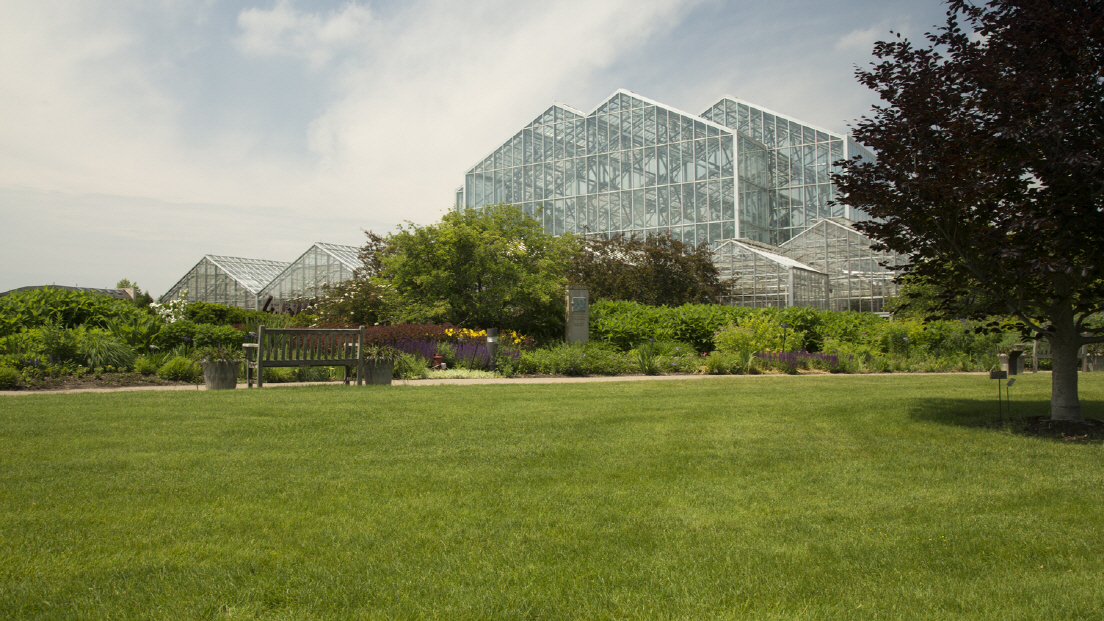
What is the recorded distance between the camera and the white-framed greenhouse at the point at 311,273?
3409 centimetres

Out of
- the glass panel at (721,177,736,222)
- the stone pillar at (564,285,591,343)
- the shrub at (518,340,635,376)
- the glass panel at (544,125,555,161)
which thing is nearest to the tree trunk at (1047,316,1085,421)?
the shrub at (518,340,635,376)

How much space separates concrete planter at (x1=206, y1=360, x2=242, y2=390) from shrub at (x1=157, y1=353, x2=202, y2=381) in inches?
59.1

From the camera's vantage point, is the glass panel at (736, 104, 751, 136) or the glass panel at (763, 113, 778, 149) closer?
the glass panel at (763, 113, 778, 149)

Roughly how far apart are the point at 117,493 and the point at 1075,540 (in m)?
5.04

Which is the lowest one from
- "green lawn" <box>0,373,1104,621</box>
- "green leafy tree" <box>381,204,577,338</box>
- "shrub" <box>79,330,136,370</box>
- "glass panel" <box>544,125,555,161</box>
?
"green lawn" <box>0,373,1104,621</box>

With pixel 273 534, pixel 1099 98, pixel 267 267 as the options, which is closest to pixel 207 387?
pixel 273 534

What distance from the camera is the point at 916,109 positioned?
683 cm

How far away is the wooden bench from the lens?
34.7 ft

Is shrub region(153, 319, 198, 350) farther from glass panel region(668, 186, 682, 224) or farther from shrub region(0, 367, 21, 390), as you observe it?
glass panel region(668, 186, 682, 224)

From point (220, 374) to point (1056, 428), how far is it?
9.85 meters

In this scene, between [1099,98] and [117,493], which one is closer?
[117,493]

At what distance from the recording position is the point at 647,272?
86.2 ft

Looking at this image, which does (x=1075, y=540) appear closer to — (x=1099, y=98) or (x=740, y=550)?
(x=740, y=550)

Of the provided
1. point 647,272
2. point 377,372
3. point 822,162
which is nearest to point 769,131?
point 822,162
